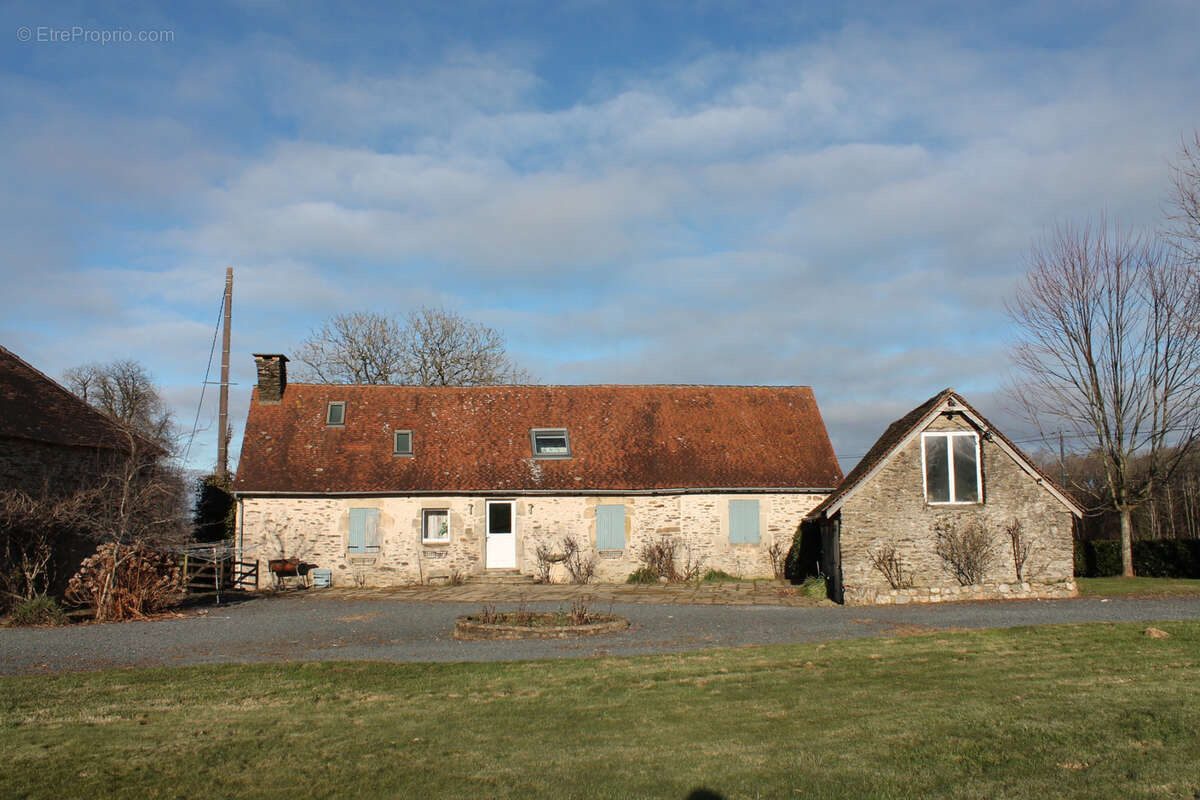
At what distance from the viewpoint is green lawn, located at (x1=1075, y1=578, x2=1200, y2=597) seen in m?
19.8

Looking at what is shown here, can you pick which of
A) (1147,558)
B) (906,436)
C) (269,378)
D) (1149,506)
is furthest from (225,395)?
(1149,506)

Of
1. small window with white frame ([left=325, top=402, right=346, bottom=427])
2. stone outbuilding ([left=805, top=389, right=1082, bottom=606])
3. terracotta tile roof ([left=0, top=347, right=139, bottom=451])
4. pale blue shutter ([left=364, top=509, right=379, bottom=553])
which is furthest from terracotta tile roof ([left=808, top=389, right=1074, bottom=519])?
terracotta tile roof ([left=0, top=347, right=139, bottom=451])

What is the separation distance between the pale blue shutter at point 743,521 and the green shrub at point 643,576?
91.1 inches

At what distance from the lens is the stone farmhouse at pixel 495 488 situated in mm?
23875

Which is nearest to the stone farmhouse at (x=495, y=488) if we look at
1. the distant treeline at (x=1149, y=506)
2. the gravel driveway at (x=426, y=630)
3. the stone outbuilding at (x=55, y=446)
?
the stone outbuilding at (x=55, y=446)

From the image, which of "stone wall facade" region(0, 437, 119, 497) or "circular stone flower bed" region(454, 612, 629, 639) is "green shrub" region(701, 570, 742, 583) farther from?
"stone wall facade" region(0, 437, 119, 497)

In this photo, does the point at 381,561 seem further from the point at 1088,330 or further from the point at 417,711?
the point at 1088,330

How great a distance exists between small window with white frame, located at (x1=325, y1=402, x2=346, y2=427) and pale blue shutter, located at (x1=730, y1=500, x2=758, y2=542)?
11344 millimetres

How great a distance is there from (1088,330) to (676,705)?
23250mm

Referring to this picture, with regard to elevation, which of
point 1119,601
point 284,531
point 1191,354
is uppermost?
point 1191,354

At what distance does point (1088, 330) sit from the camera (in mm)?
27047

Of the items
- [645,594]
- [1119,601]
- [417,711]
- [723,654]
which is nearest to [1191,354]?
[1119,601]

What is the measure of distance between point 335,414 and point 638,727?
20.4 meters

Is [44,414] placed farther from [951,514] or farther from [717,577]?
[951,514]
